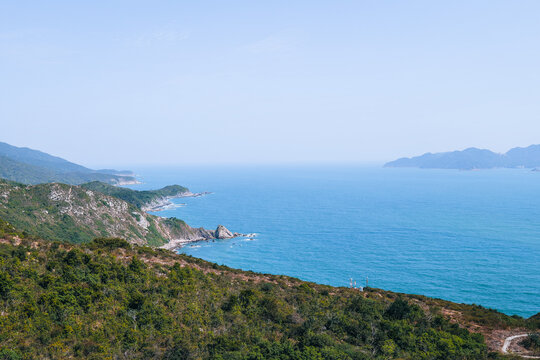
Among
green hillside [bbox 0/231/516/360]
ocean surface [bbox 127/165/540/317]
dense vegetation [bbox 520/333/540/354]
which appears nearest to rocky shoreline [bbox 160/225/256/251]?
ocean surface [bbox 127/165/540/317]

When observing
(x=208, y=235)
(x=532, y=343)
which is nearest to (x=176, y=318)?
(x=532, y=343)

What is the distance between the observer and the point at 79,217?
119 m

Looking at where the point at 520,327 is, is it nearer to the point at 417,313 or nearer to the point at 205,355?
the point at 417,313

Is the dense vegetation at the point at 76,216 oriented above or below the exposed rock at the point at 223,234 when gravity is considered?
above

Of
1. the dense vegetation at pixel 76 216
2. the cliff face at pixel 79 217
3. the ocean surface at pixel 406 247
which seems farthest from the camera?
the cliff face at pixel 79 217

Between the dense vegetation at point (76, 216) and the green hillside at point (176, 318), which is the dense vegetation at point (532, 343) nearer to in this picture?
the green hillside at point (176, 318)

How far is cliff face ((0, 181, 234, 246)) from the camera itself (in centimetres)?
10200

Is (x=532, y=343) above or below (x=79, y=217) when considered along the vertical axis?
above

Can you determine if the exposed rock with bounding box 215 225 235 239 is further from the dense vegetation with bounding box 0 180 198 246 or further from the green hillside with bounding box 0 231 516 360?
the green hillside with bounding box 0 231 516 360

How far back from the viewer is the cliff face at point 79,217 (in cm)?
10200

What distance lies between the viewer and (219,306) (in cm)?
3356

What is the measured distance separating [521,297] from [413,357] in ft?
206

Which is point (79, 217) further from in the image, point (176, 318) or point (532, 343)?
point (532, 343)

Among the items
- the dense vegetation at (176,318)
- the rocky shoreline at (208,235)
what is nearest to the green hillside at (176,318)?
the dense vegetation at (176,318)
